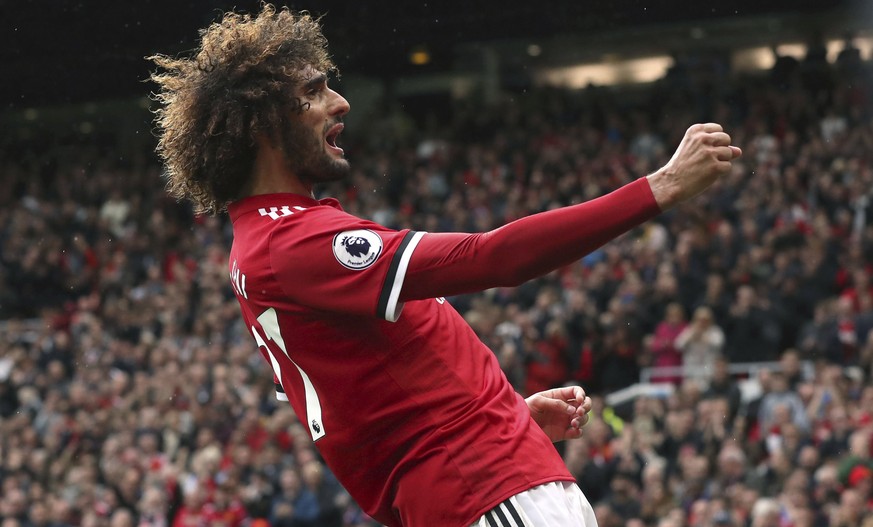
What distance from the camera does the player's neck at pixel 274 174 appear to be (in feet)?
10.7

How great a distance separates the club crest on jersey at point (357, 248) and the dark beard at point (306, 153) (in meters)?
0.37

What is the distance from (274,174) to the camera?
328cm

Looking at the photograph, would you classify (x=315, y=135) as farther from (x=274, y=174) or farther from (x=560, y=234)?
(x=560, y=234)

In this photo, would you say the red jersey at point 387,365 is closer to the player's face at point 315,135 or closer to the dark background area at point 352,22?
the player's face at point 315,135

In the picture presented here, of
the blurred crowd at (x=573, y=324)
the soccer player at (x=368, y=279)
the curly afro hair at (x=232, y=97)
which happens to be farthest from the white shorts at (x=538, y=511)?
the blurred crowd at (x=573, y=324)

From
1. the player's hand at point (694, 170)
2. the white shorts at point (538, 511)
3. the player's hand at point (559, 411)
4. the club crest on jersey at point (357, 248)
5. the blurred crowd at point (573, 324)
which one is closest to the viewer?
the player's hand at point (694, 170)

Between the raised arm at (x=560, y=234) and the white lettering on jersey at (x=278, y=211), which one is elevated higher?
the raised arm at (x=560, y=234)

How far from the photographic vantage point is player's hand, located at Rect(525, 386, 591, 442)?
3.51m

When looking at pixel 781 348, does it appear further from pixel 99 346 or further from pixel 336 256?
pixel 336 256

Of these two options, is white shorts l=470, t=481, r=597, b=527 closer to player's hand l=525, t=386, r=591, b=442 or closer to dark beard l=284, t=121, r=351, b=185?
player's hand l=525, t=386, r=591, b=442

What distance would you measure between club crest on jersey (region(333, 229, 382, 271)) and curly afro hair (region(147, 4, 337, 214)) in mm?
458

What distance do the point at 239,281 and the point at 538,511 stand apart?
0.87 m

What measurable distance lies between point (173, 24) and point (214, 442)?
7.42 m

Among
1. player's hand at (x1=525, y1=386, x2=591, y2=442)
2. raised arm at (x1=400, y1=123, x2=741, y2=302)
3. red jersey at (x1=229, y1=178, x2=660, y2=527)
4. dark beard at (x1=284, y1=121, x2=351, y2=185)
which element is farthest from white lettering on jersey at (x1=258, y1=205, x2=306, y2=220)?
player's hand at (x1=525, y1=386, x2=591, y2=442)
